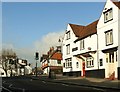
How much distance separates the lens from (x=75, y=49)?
162 feet

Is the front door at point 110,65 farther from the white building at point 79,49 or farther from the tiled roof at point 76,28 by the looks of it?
the tiled roof at point 76,28

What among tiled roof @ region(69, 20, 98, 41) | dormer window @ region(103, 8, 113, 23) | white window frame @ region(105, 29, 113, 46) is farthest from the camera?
tiled roof @ region(69, 20, 98, 41)

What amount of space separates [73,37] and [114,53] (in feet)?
51.3

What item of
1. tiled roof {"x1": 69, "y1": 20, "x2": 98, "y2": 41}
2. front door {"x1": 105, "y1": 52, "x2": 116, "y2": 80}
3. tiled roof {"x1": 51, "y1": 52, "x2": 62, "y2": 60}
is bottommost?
front door {"x1": 105, "y1": 52, "x2": 116, "y2": 80}

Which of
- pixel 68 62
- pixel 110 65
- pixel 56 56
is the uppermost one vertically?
pixel 56 56

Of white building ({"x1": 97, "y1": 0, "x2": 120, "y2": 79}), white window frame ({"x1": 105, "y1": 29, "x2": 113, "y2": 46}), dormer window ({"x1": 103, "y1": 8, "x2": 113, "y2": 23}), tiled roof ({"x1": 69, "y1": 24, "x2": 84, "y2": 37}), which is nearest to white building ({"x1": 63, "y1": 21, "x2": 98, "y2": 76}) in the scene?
tiled roof ({"x1": 69, "y1": 24, "x2": 84, "y2": 37})

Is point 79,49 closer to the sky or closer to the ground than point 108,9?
closer to the ground

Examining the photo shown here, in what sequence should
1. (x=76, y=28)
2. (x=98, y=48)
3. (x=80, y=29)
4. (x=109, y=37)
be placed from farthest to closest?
1. (x=80, y=29)
2. (x=76, y=28)
3. (x=98, y=48)
4. (x=109, y=37)

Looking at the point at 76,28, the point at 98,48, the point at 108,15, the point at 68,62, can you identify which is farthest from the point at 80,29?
the point at 108,15

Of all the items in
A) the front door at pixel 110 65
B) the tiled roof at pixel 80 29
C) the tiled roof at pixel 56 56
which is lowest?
the front door at pixel 110 65

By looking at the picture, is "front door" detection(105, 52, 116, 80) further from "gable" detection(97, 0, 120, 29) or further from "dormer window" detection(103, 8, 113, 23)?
"dormer window" detection(103, 8, 113, 23)

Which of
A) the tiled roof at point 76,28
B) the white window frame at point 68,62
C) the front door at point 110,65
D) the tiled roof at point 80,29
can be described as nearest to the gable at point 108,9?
the front door at point 110,65

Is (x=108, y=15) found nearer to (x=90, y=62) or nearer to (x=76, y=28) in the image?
(x=90, y=62)

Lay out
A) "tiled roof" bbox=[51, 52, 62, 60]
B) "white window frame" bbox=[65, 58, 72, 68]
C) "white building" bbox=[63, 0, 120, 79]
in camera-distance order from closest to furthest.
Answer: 1. "white building" bbox=[63, 0, 120, 79]
2. "white window frame" bbox=[65, 58, 72, 68]
3. "tiled roof" bbox=[51, 52, 62, 60]
